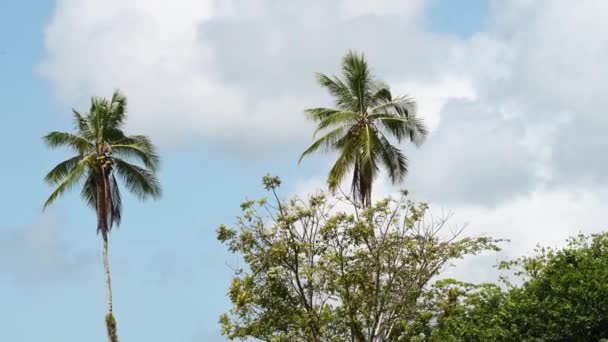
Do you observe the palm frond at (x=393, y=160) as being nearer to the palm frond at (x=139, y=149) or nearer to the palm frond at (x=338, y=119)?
the palm frond at (x=338, y=119)

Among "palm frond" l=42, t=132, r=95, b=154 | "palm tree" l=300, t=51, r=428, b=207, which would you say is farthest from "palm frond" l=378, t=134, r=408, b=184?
"palm frond" l=42, t=132, r=95, b=154

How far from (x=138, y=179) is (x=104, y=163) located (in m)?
1.92

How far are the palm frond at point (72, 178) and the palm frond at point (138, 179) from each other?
144 centimetres

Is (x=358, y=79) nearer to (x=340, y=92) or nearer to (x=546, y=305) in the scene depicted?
(x=340, y=92)

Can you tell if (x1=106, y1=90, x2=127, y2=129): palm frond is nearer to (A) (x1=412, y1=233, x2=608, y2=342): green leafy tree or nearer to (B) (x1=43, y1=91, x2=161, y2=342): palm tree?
(B) (x1=43, y1=91, x2=161, y2=342): palm tree

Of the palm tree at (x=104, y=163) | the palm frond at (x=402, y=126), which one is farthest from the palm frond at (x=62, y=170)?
the palm frond at (x=402, y=126)

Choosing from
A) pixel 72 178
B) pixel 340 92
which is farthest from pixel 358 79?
pixel 72 178

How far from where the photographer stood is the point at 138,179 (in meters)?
42.3

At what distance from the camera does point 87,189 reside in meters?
41.1

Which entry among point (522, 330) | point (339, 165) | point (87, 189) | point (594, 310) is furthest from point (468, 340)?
point (87, 189)

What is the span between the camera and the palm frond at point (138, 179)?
138 ft

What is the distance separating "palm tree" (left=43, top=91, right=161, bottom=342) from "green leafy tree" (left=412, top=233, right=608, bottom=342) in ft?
49.2

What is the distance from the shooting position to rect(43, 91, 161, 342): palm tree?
4047 centimetres

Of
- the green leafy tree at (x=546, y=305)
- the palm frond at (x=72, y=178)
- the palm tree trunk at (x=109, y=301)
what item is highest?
the palm frond at (x=72, y=178)
